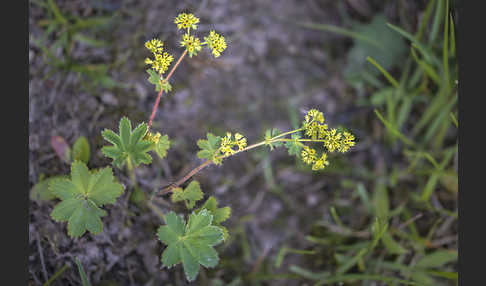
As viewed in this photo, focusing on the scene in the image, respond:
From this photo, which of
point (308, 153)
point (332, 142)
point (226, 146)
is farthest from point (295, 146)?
point (226, 146)

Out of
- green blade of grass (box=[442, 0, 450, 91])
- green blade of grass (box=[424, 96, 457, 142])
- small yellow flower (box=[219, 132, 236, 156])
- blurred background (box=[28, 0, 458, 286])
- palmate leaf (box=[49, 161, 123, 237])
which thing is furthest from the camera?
green blade of grass (box=[424, 96, 457, 142])

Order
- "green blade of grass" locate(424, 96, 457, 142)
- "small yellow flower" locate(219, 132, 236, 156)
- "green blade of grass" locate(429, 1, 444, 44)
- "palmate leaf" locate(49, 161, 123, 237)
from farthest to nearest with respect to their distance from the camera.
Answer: "green blade of grass" locate(424, 96, 457, 142) < "green blade of grass" locate(429, 1, 444, 44) < "palmate leaf" locate(49, 161, 123, 237) < "small yellow flower" locate(219, 132, 236, 156)

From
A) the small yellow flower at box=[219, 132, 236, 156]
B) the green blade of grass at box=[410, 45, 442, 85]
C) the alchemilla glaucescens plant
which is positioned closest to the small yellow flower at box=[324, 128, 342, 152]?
the alchemilla glaucescens plant

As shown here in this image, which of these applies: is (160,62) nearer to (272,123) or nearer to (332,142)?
(332,142)

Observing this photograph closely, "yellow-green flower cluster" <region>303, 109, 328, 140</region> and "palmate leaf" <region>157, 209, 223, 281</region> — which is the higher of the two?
"yellow-green flower cluster" <region>303, 109, 328, 140</region>

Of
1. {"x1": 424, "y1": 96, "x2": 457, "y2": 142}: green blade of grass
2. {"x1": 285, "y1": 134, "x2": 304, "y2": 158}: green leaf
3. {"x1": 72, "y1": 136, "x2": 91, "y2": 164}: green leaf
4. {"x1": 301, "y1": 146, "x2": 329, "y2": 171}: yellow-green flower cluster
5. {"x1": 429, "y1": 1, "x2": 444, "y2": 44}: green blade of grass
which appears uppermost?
{"x1": 429, "y1": 1, "x2": 444, "y2": 44}: green blade of grass

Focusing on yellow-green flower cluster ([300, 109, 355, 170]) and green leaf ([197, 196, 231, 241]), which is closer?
yellow-green flower cluster ([300, 109, 355, 170])

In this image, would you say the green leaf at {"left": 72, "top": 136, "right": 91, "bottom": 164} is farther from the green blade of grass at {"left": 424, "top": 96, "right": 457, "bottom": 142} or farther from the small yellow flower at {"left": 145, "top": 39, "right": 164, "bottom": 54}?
the green blade of grass at {"left": 424, "top": 96, "right": 457, "bottom": 142}
